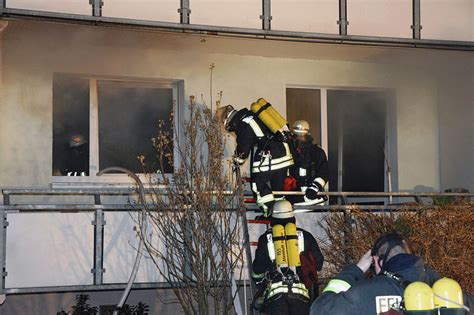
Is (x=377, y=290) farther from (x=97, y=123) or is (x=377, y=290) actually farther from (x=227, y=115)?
(x=97, y=123)

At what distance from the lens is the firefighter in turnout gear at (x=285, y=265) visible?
945 centimetres

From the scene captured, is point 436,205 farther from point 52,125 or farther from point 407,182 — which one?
point 52,125

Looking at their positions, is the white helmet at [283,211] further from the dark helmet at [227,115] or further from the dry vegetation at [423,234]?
the dark helmet at [227,115]

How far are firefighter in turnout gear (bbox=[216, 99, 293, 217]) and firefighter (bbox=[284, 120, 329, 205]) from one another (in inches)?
17.6

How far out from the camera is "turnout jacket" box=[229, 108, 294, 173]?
10688 millimetres

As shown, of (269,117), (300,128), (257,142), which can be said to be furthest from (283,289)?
(300,128)

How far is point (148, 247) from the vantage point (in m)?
10.3

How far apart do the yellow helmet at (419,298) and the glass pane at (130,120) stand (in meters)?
7.48

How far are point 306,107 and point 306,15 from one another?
282 centimetres

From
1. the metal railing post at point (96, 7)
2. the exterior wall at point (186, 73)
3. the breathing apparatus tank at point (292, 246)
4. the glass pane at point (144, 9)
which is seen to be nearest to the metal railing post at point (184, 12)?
the glass pane at point (144, 9)

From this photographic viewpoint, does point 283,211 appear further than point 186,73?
No

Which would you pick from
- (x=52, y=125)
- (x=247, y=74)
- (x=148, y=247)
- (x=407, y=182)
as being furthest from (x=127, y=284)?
(x=407, y=182)

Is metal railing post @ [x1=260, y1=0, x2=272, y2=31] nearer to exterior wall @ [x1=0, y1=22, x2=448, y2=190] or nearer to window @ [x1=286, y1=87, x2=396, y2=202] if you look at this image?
exterior wall @ [x1=0, y1=22, x2=448, y2=190]

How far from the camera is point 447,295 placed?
555 centimetres
